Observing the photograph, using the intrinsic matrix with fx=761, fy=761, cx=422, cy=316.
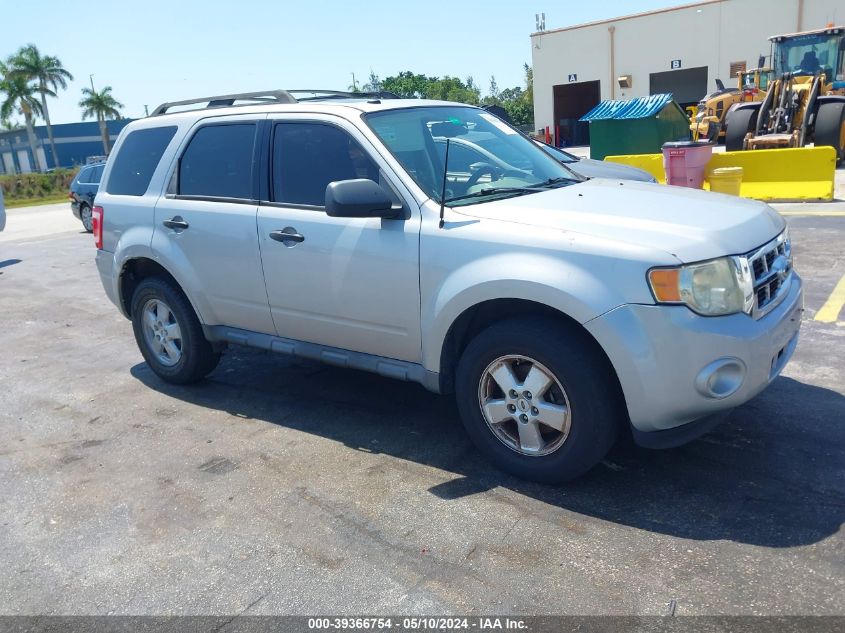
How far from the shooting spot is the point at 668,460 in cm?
402

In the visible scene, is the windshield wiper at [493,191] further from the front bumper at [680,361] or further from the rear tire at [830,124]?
the rear tire at [830,124]

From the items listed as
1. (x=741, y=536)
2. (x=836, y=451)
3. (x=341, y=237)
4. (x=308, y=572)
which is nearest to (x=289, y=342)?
(x=341, y=237)

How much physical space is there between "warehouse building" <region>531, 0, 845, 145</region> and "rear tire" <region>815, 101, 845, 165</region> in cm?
1970

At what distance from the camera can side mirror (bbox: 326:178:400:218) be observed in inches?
155

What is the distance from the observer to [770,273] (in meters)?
3.68

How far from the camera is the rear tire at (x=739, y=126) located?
59.1 ft

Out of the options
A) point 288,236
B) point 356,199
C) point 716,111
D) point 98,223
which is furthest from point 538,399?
point 716,111

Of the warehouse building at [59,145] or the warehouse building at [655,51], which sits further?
the warehouse building at [59,145]

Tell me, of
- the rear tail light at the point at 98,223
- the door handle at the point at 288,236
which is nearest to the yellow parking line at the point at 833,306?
the door handle at the point at 288,236

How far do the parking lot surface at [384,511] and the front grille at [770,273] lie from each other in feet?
2.83

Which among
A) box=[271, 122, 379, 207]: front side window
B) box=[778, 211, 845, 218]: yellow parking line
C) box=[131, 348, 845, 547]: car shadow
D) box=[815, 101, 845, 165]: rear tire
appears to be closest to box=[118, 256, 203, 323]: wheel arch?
box=[131, 348, 845, 547]: car shadow

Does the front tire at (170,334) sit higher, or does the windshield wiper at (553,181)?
the windshield wiper at (553,181)

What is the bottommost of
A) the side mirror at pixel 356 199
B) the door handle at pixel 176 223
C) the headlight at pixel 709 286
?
the headlight at pixel 709 286

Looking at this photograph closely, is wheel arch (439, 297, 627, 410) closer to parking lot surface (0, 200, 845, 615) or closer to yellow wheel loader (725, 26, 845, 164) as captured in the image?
parking lot surface (0, 200, 845, 615)
